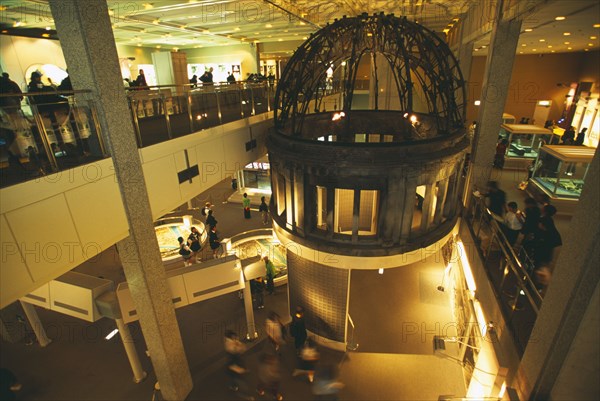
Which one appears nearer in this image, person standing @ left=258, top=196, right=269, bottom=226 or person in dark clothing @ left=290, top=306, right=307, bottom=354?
person in dark clothing @ left=290, top=306, right=307, bottom=354

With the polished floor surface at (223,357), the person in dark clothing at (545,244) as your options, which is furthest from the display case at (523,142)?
the person in dark clothing at (545,244)

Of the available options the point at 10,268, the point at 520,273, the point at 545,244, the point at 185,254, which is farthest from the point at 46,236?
the point at 545,244

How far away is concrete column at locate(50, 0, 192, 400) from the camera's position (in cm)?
622

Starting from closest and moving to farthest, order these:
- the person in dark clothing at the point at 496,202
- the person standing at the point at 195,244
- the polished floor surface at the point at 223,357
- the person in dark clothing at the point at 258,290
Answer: the polished floor surface at the point at 223,357 → the person in dark clothing at the point at 496,202 → the person in dark clothing at the point at 258,290 → the person standing at the point at 195,244

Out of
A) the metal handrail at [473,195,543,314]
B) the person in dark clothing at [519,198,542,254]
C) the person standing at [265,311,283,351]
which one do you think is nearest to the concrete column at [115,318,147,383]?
the person standing at [265,311,283,351]

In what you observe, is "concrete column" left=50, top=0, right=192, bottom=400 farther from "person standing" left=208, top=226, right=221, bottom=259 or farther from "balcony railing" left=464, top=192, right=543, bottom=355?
"balcony railing" left=464, top=192, right=543, bottom=355

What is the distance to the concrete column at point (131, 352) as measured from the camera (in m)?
9.74

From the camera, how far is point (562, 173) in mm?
12766

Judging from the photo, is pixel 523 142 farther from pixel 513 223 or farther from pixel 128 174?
pixel 128 174

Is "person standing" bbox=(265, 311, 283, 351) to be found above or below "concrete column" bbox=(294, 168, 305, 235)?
below

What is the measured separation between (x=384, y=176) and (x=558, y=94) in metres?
30.8

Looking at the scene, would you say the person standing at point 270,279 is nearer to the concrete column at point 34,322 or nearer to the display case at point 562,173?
the concrete column at point 34,322

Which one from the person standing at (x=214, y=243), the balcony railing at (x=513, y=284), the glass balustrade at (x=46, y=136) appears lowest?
the person standing at (x=214, y=243)

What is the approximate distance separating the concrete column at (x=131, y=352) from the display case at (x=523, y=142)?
20510 millimetres
